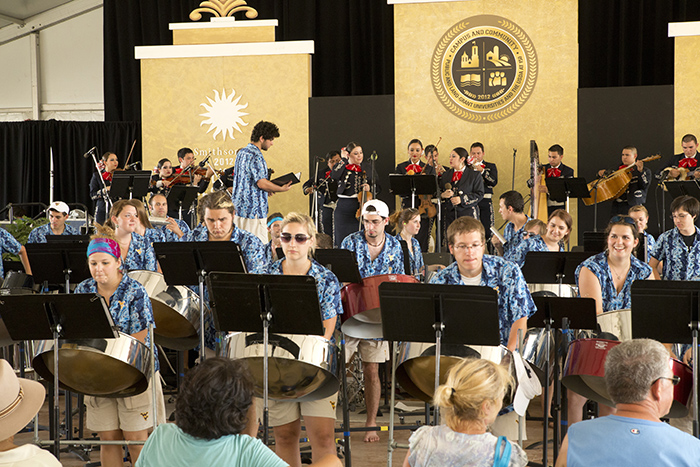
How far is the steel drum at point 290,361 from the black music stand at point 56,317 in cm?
50

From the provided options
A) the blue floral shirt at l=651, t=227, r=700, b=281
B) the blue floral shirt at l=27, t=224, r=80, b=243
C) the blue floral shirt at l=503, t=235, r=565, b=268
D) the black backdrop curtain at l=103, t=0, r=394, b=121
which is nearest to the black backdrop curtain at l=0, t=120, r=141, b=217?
the black backdrop curtain at l=103, t=0, r=394, b=121

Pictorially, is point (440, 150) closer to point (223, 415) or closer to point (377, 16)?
point (377, 16)

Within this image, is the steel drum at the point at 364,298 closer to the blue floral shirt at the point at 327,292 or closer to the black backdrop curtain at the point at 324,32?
the blue floral shirt at the point at 327,292

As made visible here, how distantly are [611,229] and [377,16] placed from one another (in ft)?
26.2

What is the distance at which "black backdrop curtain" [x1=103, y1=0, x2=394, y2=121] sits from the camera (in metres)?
11.2

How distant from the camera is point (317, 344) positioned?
9.84 feet

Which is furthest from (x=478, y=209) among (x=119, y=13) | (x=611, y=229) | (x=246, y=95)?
(x=119, y=13)

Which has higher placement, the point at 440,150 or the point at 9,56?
the point at 9,56

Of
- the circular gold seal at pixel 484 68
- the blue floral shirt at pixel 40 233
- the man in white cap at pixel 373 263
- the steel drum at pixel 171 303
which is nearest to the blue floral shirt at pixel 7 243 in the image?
the blue floral shirt at pixel 40 233

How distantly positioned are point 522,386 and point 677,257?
2527 mm

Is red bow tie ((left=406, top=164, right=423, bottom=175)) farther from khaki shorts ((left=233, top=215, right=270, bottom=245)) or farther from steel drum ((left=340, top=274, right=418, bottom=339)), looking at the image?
steel drum ((left=340, top=274, right=418, bottom=339))

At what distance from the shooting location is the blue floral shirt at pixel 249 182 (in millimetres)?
6281

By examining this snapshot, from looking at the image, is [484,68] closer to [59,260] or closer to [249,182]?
[249,182]

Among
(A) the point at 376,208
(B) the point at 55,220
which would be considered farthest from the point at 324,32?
(A) the point at 376,208
